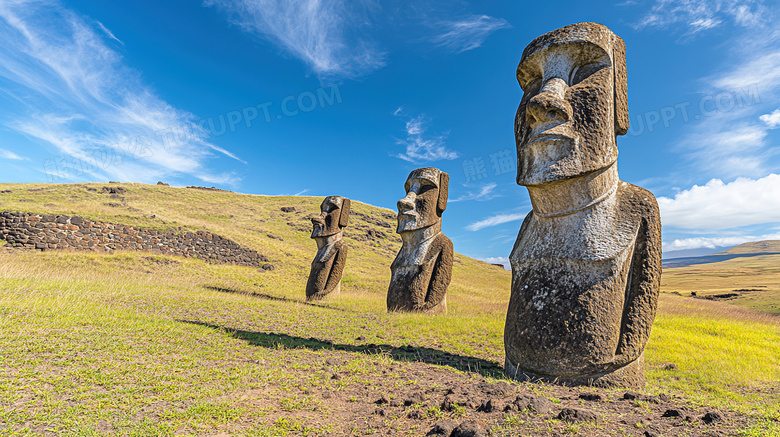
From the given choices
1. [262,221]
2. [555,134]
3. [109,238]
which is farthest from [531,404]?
[262,221]

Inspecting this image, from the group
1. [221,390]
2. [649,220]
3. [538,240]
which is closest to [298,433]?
[221,390]

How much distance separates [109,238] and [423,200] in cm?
2016

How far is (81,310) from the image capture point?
771 centimetres

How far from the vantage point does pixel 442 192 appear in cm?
1148

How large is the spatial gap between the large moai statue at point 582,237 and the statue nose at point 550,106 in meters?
0.01

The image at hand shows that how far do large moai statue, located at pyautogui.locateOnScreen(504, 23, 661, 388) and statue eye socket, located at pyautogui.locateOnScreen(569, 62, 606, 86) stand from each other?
12 millimetres

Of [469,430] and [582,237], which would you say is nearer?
[469,430]

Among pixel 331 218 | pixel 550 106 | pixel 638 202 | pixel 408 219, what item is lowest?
pixel 638 202

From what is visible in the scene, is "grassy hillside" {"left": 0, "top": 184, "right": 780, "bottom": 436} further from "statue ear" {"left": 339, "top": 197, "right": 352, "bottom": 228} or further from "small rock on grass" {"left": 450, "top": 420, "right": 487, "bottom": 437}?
"statue ear" {"left": 339, "top": 197, "right": 352, "bottom": 228}

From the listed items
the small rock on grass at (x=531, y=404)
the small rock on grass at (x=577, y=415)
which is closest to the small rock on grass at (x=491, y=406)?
the small rock on grass at (x=531, y=404)

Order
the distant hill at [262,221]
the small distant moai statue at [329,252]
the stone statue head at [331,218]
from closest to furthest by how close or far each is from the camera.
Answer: the small distant moai statue at [329,252], the stone statue head at [331,218], the distant hill at [262,221]

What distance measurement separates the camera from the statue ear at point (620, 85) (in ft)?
15.3

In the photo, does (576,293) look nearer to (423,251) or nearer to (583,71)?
(583,71)

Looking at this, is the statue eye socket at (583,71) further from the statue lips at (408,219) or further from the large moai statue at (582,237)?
the statue lips at (408,219)
